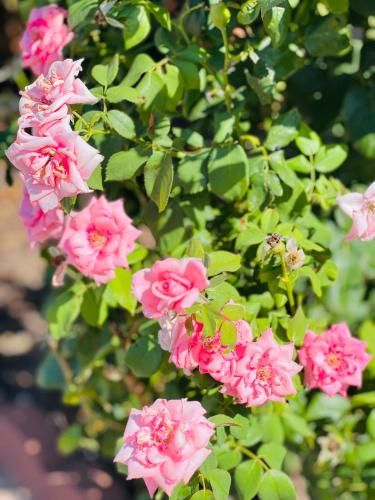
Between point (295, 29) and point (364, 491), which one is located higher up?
point (295, 29)

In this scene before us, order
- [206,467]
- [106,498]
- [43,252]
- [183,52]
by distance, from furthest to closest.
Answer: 1. [106,498]
2. [43,252]
3. [183,52]
4. [206,467]

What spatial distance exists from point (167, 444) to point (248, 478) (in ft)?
1.04

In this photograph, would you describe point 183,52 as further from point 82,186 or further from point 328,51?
point 82,186

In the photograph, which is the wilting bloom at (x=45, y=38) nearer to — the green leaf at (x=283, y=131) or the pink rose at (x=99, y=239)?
the pink rose at (x=99, y=239)

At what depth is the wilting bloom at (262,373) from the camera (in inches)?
42.7

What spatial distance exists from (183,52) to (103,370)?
836 millimetres

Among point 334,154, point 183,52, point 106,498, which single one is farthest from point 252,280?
point 106,498

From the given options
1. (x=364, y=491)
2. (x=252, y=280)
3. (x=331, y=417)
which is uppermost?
(x=252, y=280)

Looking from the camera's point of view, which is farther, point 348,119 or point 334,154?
point 348,119

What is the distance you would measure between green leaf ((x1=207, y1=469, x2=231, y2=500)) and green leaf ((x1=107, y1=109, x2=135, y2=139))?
514 mm

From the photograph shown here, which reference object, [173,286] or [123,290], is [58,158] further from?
[123,290]

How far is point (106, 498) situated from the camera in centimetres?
195

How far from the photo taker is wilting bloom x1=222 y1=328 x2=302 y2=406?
42.7 inches

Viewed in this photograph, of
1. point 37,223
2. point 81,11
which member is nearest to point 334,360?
point 37,223
